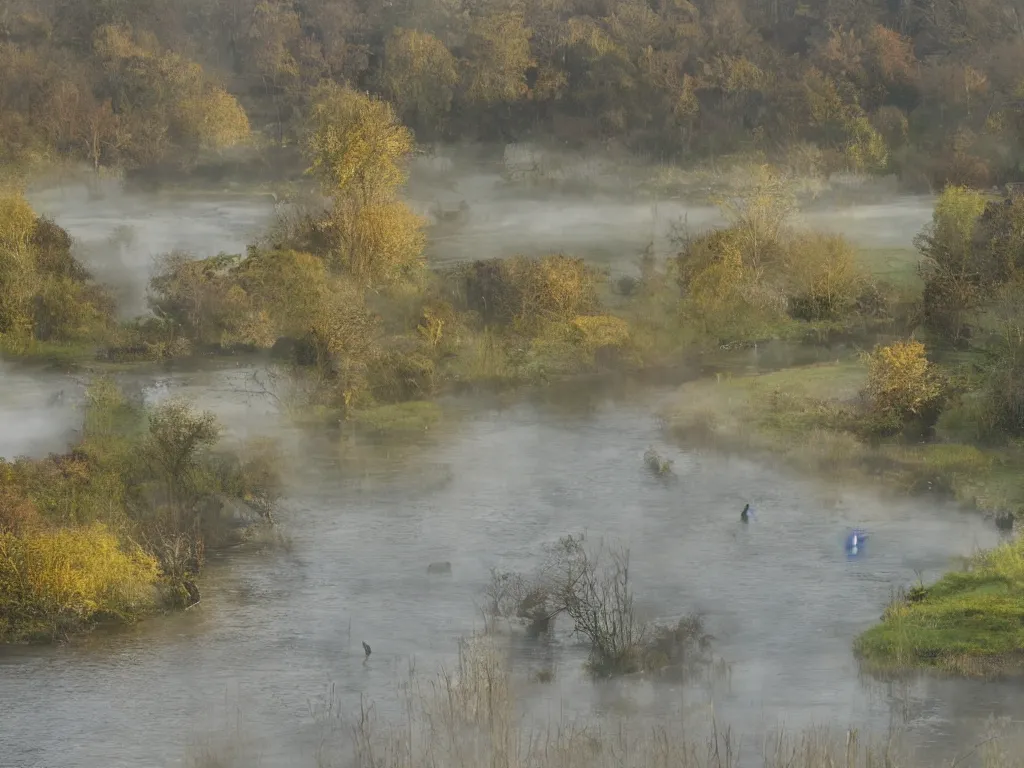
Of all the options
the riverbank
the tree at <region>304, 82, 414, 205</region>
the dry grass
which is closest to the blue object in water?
the riverbank

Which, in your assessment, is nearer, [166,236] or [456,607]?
[456,607]

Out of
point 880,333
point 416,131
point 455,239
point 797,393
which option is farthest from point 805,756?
point 416,131

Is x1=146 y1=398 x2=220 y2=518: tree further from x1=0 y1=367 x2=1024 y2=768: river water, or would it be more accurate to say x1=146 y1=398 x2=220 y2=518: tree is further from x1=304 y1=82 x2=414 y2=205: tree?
x1=304 y1=82 x2=414 y2=205: tree

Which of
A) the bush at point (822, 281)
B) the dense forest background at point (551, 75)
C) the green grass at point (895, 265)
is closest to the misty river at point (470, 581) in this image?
the bush at point (822, 281)

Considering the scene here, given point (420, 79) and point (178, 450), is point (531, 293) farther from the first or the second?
point (420, 79)

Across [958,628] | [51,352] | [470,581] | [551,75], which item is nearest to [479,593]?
[470,581]

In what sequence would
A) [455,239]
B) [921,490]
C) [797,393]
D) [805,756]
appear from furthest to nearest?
[455,239] < [797,393] < [921,490] < [805,756]

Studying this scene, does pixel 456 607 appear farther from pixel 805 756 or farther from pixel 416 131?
pixel 416 131
